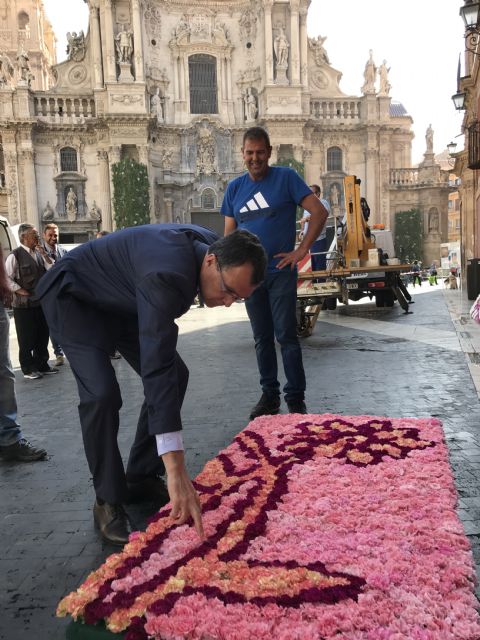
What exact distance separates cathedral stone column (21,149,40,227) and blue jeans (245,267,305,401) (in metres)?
32.1

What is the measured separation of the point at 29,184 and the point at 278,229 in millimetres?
32657

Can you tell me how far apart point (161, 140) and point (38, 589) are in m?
35.7

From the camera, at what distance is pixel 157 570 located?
2.09 metres

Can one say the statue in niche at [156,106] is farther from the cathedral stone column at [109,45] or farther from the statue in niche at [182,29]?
the statue in niche at [182,29]

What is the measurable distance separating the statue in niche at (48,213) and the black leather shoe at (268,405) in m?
32.3

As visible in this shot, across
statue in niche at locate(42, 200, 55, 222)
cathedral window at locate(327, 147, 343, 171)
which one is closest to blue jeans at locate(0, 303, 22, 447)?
statue in niche at locate(42, 200, 55, 222)

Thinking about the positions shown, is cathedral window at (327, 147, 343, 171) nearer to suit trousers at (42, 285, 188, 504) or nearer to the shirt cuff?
suit trousers at (42, 285, 188, 504)

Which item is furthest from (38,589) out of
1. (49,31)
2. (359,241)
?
(49,31)

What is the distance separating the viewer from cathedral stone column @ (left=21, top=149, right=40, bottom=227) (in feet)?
109

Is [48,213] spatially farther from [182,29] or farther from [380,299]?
[380,299]

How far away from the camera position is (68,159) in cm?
3488

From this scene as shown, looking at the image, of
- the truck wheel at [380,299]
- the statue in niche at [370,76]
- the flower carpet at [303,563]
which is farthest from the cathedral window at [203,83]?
the flower carpet at [303,563]

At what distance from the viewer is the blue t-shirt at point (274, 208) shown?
4.24m

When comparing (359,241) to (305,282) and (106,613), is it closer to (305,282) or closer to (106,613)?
(305,282)
